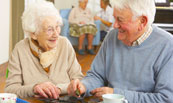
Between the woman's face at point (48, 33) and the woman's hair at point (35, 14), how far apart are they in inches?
1.0

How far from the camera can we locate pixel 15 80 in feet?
6.79

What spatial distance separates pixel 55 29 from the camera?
7.19ft

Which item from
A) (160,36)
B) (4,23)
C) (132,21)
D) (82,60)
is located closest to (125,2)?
(132,21)

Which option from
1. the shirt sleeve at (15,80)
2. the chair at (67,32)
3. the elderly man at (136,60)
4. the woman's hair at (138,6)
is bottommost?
the chair at (67,32)

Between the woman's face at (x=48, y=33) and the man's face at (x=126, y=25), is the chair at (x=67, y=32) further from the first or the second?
the man's face at (x=126, y=25)

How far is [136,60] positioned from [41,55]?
653mm

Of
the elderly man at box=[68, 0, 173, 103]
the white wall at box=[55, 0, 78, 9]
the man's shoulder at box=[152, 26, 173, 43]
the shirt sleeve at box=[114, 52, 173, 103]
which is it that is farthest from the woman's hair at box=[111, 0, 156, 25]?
the white wall at box=[55, 0, 78, 9]

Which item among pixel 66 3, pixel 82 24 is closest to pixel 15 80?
pixel 82 24

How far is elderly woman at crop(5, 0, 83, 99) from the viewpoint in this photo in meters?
2.12

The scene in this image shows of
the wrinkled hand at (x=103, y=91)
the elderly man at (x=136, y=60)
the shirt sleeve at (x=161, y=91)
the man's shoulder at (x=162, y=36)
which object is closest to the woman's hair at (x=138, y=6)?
the elderly man at (x=136, y=60)

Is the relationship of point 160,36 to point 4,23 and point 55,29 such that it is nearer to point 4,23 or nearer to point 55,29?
point 55,29

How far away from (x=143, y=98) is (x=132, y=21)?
1.18ft

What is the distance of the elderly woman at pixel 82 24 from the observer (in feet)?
24.1

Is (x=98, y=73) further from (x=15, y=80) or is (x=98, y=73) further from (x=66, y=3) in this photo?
(x=66, y=3)
